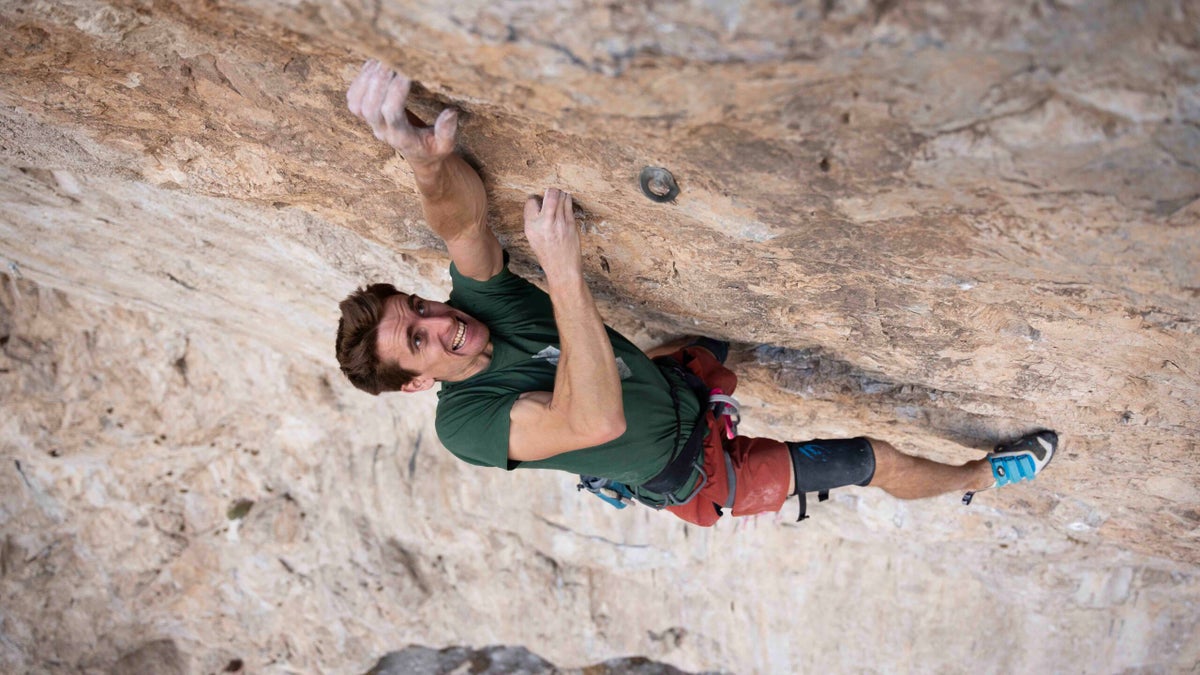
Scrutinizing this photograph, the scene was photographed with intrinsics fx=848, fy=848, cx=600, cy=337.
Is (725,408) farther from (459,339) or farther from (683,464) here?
(459,339)

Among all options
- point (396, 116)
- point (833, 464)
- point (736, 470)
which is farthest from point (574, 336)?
point (833, 464)

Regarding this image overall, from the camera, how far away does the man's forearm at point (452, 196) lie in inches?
84.7

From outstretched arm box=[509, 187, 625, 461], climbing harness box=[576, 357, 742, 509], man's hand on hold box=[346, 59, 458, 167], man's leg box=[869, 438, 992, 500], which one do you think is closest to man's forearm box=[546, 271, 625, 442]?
outstretched arm box=[509, 187, 625, 461]

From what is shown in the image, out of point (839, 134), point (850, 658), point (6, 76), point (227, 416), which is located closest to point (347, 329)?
point (6, 76)

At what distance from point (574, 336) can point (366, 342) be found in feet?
2.41

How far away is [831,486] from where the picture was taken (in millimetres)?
3090

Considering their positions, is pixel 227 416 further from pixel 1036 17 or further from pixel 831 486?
pixel 1036 17

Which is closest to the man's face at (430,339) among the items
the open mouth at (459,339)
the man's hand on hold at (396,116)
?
the open mouth at (459,339)

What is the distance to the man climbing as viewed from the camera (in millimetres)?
2242

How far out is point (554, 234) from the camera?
2.26m

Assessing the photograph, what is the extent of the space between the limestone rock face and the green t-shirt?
26 centimetres

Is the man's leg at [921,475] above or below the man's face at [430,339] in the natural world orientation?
above

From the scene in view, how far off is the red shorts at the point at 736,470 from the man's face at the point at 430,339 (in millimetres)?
867

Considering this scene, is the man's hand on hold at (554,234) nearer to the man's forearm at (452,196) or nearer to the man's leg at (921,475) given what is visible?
the man's forearm at (452,196)
